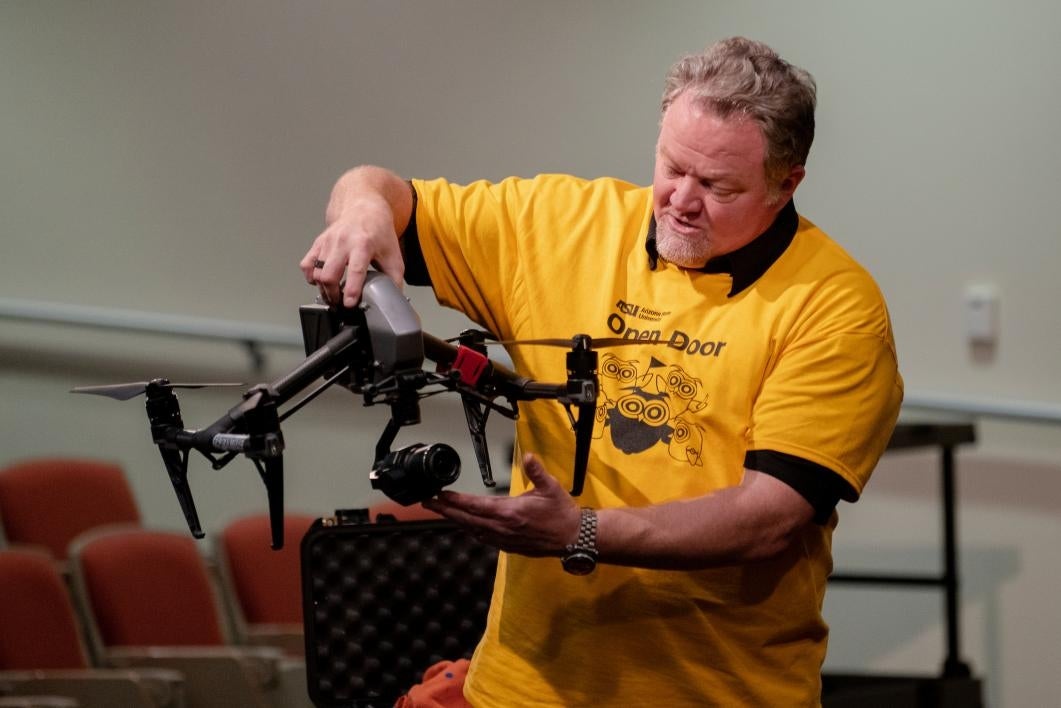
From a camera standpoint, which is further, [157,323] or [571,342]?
[157,323]

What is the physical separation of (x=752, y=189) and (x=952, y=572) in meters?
2.55

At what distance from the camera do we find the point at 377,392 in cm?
146

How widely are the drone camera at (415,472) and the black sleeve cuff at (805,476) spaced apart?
0.40 metres

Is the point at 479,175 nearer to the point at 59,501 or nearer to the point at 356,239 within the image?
the point at 59,501

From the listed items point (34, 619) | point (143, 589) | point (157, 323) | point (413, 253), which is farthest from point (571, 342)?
point (157, 323)

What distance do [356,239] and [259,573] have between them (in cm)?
264

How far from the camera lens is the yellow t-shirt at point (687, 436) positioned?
1729mm

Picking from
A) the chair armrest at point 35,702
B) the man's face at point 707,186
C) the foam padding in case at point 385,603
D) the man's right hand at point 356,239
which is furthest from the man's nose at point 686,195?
the chair armrest at point 35,702

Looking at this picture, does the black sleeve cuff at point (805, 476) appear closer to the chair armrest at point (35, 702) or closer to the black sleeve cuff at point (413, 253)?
the black sleeve cuff at point (413, 253)

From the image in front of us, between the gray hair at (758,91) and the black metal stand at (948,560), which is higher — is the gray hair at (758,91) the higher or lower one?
the higher one

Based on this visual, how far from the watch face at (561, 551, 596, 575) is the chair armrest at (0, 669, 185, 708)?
2.00m

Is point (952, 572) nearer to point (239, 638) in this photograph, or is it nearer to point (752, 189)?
point (239, 638)

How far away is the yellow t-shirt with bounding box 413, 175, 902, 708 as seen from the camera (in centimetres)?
173

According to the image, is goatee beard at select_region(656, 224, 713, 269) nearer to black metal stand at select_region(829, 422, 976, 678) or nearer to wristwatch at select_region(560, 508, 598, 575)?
wristwatch at select_region(560, 508, 598, 575)
